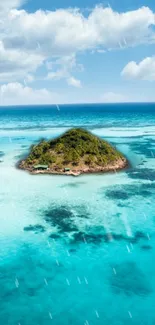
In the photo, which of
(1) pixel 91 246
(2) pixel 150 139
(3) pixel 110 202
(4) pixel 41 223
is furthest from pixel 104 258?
(2) pixel 150 139

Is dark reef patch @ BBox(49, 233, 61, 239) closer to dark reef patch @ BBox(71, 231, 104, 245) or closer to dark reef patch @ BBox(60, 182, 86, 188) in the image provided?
dark reef patch @ BBox(71, 231, 104, 245)

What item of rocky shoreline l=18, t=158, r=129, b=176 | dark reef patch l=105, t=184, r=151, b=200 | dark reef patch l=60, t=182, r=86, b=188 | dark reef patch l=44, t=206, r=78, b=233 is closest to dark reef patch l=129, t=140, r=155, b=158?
rocky shoreline l=18, t=158, r=129, b=176

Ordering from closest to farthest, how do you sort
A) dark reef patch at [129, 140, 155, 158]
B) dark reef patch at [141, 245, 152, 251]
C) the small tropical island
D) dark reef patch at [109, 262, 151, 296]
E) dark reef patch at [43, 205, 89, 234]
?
1. dark reef patch at [109, 262, 151, 296]
2. dark reef patch at [141, 245, 152, 251]
3. dark reef patch at [43, 205, 89, 234]
4. the small tropical island
5. dark reef patch at [129, 140, 155, 158]

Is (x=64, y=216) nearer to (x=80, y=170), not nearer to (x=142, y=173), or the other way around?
(x=80, y=170)

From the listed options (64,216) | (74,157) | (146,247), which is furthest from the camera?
(74,157)

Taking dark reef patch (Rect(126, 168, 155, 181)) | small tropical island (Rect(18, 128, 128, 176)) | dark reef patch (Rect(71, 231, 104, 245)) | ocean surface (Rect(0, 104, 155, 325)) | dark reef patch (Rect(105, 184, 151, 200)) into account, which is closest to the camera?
ocean surface (Rect(0, 104, 155, 325))

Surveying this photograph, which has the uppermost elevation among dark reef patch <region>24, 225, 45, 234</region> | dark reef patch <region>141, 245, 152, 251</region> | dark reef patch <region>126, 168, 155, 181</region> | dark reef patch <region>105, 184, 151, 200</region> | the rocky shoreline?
the rocky shoreline

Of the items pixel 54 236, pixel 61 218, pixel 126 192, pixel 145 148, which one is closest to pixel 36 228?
pixel 54 236
